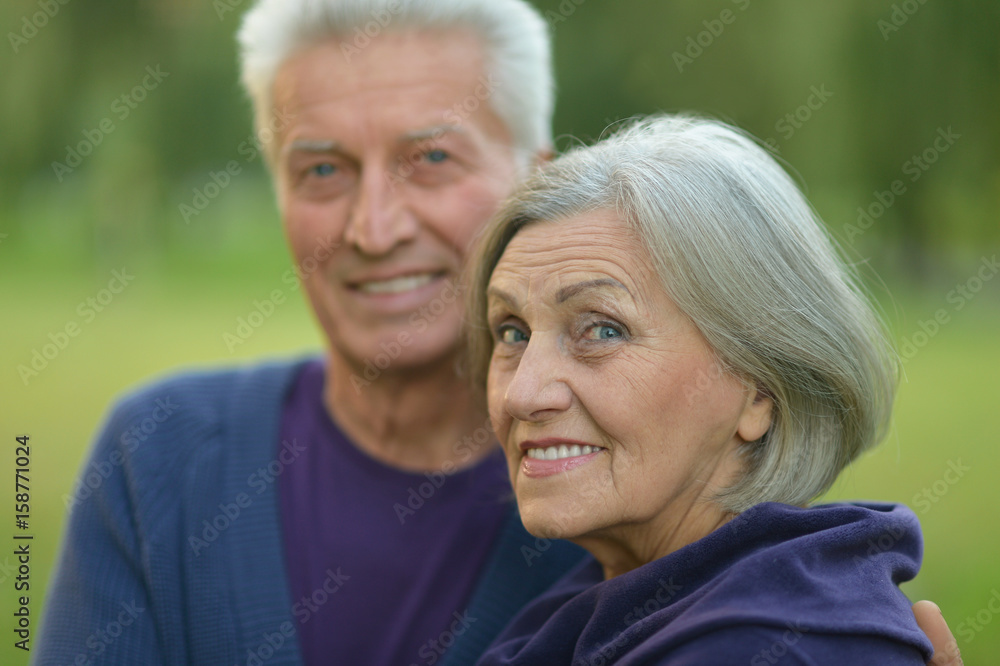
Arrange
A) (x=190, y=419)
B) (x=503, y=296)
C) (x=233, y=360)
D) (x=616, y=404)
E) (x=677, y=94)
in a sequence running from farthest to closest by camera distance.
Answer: (x=233, y=360) < (x=677, y=94) < (x=190, y=419) < (x=503, y=296) < (x=616, y=404)

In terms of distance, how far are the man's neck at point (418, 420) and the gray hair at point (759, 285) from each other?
32.1 inches

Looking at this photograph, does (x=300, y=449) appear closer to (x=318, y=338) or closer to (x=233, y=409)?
(x=233, y=409)

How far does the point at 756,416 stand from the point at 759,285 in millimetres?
259

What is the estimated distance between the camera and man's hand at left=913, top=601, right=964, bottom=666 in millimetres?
1738

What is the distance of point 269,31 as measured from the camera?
8.26ft

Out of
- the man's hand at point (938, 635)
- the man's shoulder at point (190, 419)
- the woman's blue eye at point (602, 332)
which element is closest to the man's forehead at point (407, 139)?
the man's shoulder at point (190, 419)

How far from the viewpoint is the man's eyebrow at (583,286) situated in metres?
1.71

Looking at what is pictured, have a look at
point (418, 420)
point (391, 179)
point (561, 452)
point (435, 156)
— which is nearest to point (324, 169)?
point (391, 179)

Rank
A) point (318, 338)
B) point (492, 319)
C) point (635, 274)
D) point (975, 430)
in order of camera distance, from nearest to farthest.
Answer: point (635, 274), point (492, 319), point (975, 430), point (318, 338)

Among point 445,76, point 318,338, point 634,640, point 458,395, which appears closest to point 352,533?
point 458,395

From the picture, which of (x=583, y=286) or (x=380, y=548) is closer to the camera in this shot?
(x=583, y=286)

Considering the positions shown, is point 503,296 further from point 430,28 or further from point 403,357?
point 430,28

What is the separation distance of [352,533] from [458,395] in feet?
1.63

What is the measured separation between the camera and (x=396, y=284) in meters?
2.48
